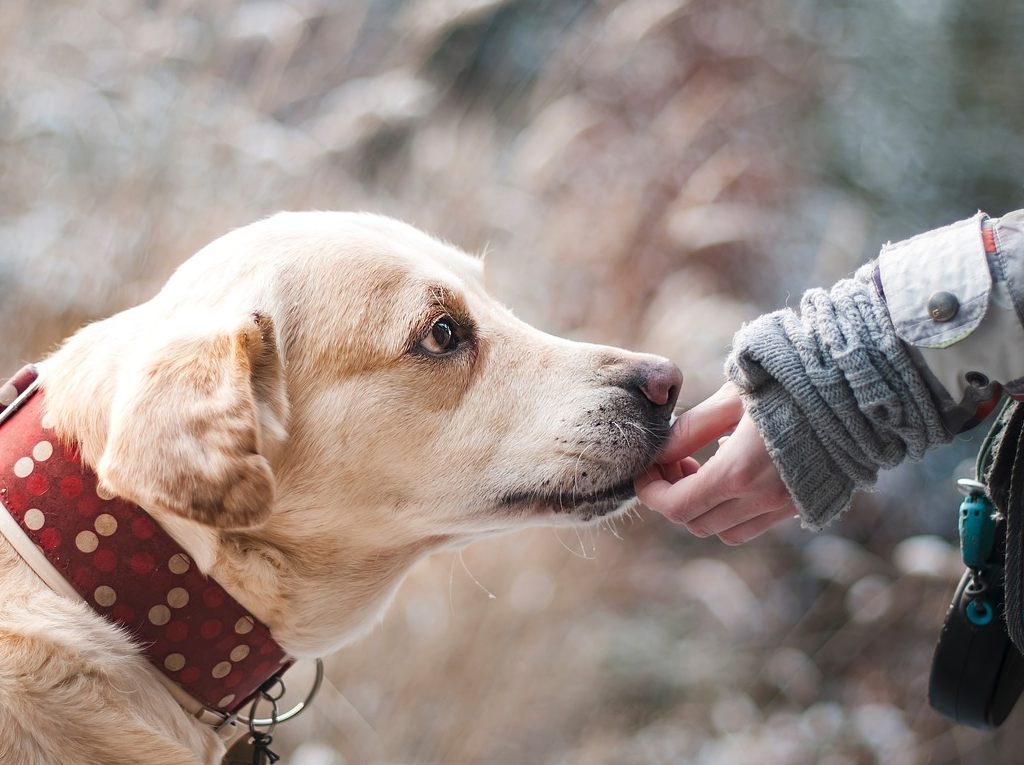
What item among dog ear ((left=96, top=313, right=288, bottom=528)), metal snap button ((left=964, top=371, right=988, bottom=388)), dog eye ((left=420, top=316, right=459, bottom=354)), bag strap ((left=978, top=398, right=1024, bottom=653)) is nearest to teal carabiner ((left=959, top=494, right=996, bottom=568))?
bag strap ((left=978, top=398, right=1024, bottom=653))

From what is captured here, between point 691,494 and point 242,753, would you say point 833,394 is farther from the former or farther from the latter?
point 242,753

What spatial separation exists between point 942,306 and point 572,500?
74cm

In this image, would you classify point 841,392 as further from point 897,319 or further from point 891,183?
point 891,183

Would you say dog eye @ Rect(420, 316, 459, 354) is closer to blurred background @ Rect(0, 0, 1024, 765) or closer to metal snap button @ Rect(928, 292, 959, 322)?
metal snap button @ Rect(928, 292, 959, 322)

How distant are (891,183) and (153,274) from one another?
9.58ft

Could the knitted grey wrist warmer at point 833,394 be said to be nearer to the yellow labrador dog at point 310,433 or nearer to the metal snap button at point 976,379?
the metal snap button at point 976,379

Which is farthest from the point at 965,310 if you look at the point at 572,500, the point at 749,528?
the point at 572,500

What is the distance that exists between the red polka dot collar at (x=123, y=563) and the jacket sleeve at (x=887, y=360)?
3.21ft

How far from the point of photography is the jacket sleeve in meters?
1.39

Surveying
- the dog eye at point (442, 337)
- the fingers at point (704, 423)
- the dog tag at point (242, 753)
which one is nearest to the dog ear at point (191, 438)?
the dog eye at point (442, 337)

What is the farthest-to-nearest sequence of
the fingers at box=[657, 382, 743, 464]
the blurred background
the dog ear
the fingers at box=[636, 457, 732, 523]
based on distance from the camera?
1. the blurred background
2. the fingers at box=[657, 382, 743, 464]
3. the fingers at box=[636, 457, 732, 523]
4. the dog ear

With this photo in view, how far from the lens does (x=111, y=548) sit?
145 cm

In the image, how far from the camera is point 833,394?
Result: 1.47 meters

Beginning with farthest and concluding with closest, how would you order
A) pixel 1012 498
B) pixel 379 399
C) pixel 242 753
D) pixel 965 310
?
pixel 242 753 < pixel 379 399 < pixel 1012 498 < pixel 965 310
